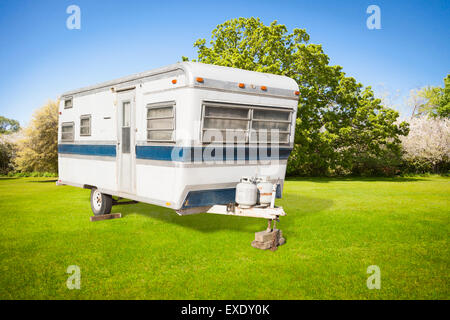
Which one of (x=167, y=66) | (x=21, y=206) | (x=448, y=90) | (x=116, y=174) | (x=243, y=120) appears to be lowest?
(x=21, y=206)

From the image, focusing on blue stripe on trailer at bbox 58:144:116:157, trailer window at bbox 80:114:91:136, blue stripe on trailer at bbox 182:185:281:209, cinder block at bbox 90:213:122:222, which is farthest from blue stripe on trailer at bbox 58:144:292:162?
cinder block at bbox 90:213:122:222

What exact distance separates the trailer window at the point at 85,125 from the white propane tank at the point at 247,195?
16.4 ft

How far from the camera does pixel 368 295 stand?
5062 mm

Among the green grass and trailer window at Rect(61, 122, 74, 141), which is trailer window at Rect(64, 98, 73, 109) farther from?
the green grass

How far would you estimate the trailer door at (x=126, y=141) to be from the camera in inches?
325

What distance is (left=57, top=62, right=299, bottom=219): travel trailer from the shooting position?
6.96 metres

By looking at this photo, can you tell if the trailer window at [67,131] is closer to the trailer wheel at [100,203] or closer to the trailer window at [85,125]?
the trailer window at [85,125]

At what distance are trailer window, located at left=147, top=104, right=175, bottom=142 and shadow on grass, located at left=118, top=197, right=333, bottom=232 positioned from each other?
8.10 ft

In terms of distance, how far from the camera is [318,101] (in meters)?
24.9

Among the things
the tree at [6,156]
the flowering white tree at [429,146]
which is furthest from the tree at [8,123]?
the flowering white tree at [429,146]

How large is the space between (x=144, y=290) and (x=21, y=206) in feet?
29.7

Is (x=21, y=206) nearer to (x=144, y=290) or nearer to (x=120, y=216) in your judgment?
(x=120, y=216)
